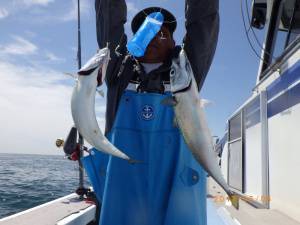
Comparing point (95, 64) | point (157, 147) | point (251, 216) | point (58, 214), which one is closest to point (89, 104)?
point (95, 64)

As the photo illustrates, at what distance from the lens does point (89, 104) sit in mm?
2115

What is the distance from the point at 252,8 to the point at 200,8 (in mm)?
3209

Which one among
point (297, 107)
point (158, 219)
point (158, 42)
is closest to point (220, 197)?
point (297, 107)

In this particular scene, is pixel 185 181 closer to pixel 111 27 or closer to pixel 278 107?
pixel 111 27

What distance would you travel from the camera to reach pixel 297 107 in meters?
3.17

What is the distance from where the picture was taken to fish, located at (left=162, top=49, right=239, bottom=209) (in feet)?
6.69

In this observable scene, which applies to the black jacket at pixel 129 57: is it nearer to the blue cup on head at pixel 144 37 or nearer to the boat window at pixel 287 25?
the blue cup on head at pixel 144 37

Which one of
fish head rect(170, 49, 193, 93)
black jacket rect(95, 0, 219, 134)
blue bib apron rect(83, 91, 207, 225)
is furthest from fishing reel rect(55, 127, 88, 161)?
fish head rect(170, 49, 193, 93)

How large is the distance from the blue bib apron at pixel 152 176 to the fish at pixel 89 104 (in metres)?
0.30

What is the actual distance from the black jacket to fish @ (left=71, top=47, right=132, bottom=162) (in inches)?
14.8

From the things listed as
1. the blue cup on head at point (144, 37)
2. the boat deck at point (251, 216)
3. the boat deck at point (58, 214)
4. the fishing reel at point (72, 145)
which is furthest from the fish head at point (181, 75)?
the boat deck at point (58, 214)

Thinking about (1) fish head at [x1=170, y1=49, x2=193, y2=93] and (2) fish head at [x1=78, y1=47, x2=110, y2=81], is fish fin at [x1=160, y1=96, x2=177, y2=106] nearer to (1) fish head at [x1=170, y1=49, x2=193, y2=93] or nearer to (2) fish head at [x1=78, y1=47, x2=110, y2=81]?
(1) fish head at [x1=170, y1=49, x2=193, y2=93]

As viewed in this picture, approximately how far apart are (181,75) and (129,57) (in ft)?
2.18

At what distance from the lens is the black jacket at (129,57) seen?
7.89 feet
